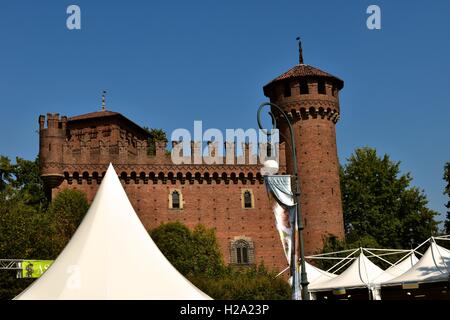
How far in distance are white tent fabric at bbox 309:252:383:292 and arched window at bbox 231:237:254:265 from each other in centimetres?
1212

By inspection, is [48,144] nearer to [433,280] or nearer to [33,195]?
[33,195]

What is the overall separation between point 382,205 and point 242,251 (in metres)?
14.2

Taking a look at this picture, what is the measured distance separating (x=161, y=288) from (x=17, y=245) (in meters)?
19.5

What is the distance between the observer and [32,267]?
29.5m

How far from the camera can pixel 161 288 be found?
1520 cm

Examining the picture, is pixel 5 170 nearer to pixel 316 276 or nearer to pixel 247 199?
pixel 247 199

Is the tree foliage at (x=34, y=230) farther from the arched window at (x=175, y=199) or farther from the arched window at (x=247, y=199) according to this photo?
the arched window at (x=247, y=199)

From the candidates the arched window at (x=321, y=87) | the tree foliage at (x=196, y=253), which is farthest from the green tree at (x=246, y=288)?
the arched window at (x=321, y=87)

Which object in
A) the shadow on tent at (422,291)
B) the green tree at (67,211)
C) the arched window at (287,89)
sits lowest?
the shadow on tent at (422,291)

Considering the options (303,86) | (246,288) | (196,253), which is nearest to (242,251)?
(196,253)

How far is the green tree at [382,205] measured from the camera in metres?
45.4

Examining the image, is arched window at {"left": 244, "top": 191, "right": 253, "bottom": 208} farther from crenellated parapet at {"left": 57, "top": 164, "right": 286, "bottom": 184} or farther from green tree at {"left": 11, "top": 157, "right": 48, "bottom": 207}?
green tree at {"left": 11, "top": 157, "right": 48, "bottom": 207}

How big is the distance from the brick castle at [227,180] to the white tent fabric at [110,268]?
2261 cm
